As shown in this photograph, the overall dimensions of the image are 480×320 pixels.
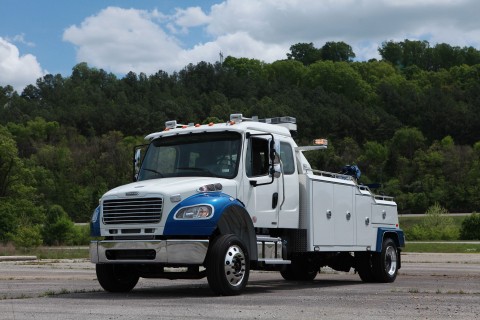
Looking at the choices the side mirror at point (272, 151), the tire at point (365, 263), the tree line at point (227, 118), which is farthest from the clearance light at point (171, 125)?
the tree line at point (227, 118)

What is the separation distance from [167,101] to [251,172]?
145447mm

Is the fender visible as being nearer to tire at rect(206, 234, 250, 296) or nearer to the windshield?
tire at rect(206, 234, 250, 296)

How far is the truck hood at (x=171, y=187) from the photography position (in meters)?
14.2

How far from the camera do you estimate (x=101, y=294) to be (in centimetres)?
1503

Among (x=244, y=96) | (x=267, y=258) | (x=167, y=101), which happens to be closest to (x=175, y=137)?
(x=267, y=258)

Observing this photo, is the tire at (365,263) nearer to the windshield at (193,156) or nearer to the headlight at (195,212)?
the windshield at (193,156)

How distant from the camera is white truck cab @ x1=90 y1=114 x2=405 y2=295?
14047 mm

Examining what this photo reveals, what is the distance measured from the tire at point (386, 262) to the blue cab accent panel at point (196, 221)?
239 inches

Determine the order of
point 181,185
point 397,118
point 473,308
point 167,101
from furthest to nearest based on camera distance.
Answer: point 397,118, point 167,101, point 181,185, point 473,308

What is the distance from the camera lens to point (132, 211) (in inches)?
569

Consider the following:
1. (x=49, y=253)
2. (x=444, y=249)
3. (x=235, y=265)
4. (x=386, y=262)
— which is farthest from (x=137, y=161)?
(x=444, y=249)

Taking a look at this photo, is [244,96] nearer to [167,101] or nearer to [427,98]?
[167,101]

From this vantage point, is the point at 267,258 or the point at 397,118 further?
the point at 397,118

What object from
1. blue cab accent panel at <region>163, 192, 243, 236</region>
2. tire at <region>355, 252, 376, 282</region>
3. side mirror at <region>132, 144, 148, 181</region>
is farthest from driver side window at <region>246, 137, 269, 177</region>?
tire at <region>355, 252, 376, 282</region>
